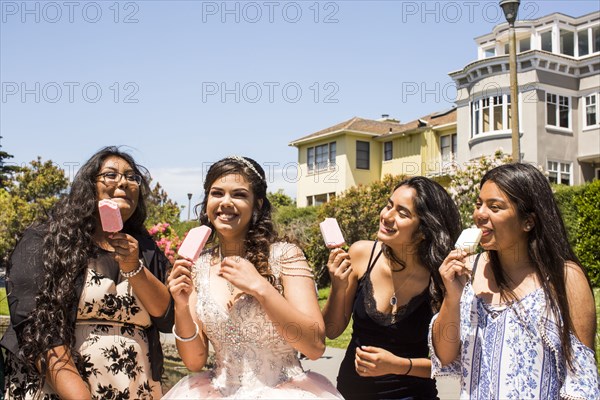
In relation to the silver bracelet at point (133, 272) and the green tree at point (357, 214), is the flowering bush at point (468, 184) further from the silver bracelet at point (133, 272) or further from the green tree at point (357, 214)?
the silver bracelet at point (133, 272)

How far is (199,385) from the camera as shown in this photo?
3439 millimetres

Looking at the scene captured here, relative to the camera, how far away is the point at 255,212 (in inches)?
143

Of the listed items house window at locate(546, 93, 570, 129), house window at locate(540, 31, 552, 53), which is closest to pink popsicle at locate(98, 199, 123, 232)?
house window at locate(546, 93, 570, 129)

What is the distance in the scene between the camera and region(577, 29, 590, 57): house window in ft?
105

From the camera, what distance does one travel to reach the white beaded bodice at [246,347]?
339cm

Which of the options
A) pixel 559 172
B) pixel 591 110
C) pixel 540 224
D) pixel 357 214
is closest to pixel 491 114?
pixel 559 172

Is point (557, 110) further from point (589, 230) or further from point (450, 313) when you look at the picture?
point (450, 313)

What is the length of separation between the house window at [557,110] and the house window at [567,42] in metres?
4.23

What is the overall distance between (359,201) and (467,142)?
29.1 feet

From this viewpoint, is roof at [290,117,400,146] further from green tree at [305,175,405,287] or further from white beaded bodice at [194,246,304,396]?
white beaded bodice at [194,246,304,396]

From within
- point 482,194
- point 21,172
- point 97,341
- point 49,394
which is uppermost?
point 21,172

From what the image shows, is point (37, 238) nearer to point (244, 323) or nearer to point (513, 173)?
point (244, 323)

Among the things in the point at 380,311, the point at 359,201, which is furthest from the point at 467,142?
the point at 380,311

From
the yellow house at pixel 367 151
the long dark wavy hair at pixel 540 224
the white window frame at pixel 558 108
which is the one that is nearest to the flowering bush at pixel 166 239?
the long dark wavy hair at pixel 540 224
